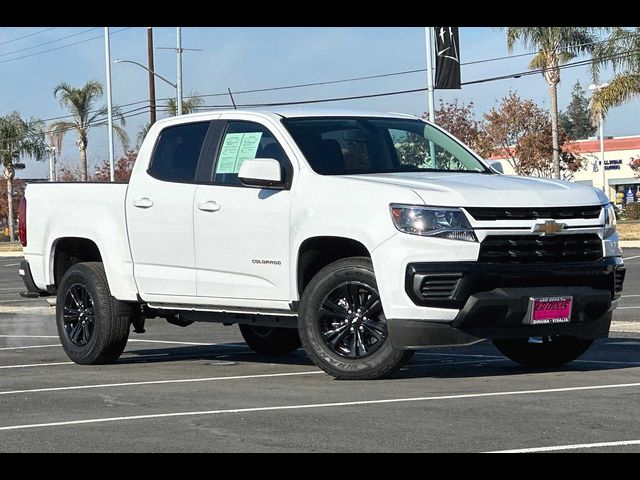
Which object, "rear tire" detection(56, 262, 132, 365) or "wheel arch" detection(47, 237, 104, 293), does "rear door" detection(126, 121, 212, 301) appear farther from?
"wheel arch" detection(47, 237, 104, 293)

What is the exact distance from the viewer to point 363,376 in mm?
9953

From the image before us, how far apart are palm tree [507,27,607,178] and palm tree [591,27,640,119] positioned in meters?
3.15

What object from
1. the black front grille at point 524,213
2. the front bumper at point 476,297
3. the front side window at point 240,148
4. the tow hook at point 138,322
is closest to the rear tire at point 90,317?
Answer: the tow hook at point 138,322

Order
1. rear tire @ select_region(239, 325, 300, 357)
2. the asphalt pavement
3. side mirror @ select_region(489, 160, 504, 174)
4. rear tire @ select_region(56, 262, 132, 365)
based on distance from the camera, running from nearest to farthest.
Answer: the asphalt pavement < side mirror @ select_region(489, 160, 504, 174) < rear tire @ select_region(56, 262, 132, 365) < rear tire @ select_region(239, 325, 300, 357)

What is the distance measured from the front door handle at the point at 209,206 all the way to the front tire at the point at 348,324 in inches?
44.8

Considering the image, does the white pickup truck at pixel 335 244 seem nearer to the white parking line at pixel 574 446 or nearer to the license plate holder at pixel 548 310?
the license plate holder at pixel 548 310

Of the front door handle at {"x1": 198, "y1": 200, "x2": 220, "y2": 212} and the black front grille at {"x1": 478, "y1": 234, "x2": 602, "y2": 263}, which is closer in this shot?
the black front grille at {"x1": 478, "y1": 234, "x2": 602, "y2": 263}

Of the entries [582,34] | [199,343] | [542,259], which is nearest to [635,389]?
[542,259]

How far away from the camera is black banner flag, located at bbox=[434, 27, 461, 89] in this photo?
3259 centimetres

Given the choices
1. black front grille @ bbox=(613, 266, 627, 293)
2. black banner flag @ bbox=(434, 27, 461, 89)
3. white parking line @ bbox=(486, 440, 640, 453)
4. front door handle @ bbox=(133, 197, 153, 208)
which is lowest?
white parking line @ bbox=(486, 440, 640, 453)

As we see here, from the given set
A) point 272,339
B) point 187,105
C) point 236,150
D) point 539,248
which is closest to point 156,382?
point 236,150

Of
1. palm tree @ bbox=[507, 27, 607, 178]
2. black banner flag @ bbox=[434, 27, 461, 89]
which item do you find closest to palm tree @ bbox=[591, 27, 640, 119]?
palm tree @ bbox=[507, 27, 607, 178]

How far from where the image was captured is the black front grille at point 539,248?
379 inches
